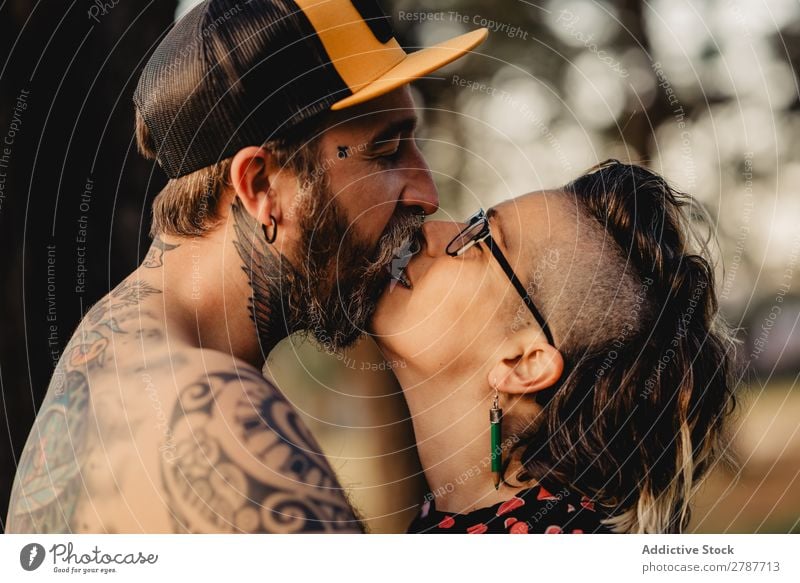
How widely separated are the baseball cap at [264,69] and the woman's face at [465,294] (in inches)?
19.8

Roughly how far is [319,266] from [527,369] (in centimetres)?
70

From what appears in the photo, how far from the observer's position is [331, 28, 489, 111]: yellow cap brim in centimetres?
193

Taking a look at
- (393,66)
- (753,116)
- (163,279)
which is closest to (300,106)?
(393,66)

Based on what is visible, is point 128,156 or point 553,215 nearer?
point 553,215

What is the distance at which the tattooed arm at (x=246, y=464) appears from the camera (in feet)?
5.52

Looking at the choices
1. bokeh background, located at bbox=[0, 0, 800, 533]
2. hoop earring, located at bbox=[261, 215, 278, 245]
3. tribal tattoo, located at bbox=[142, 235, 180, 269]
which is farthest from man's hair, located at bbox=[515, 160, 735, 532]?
tribal tattoo, located at bbox=[142, 235, 180, 269]

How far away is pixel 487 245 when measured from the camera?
2182 millimetres

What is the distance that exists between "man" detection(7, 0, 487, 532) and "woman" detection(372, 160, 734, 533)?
0.21 metres

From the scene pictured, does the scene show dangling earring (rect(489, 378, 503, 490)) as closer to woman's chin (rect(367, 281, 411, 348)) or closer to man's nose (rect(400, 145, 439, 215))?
woman's chin (rect(367, 281, 411, 348))

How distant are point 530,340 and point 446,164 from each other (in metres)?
1.75

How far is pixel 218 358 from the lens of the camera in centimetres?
184

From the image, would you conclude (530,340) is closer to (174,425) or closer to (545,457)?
(545,457)

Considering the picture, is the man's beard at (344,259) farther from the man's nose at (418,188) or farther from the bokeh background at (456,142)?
the bokeh background at (456,142)

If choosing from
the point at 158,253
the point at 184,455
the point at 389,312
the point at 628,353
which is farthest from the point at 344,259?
the point at 628,353
